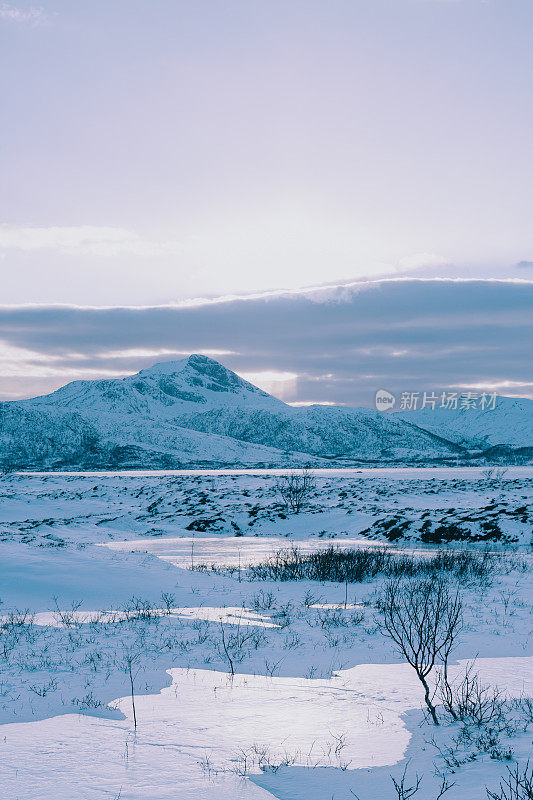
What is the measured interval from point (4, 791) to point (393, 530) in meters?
22.0

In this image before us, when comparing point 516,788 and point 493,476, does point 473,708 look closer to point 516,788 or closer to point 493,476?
point 516,788

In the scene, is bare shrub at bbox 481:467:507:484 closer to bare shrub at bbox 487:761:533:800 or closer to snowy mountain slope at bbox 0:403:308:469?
bare shrub at bbox 487:761:533:800

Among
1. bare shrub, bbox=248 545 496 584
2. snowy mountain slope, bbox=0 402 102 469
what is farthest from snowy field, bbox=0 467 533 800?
snowy mountain slope, bbox=0 402 102 469

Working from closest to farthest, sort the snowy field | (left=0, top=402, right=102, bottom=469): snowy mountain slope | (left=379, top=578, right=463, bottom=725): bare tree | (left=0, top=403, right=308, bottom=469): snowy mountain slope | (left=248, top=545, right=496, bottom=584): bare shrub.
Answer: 1. the snowy field
2. (left=379, top=578, right=463, bottom=725): bare tree
3. (left=248, top=545, right=496, bottom=584): bare shrub
4. (left=0, top=403, right=308, bottom=469): snowy mountain slope
5. (left=0, top=402, right=102, bottom=469): snowy mountain slope

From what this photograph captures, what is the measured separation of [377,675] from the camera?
677 cm

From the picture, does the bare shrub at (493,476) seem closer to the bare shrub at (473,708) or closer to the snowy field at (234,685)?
the snowy field at (234,685)

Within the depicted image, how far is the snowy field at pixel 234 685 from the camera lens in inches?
156

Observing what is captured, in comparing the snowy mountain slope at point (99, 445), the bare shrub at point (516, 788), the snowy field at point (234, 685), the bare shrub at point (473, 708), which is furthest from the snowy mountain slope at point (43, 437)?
the bare shrub at point (516, 788)

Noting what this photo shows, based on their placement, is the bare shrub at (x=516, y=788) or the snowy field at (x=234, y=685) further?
the snowy field at (x=234, y=685)

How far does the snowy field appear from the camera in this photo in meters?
3.96

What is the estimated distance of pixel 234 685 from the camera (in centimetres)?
625

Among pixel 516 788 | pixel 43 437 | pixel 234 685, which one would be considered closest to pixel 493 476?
pixel 234 685

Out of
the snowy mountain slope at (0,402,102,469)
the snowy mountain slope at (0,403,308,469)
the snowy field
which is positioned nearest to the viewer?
the snowy field

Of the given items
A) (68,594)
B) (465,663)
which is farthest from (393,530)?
(465,663)
